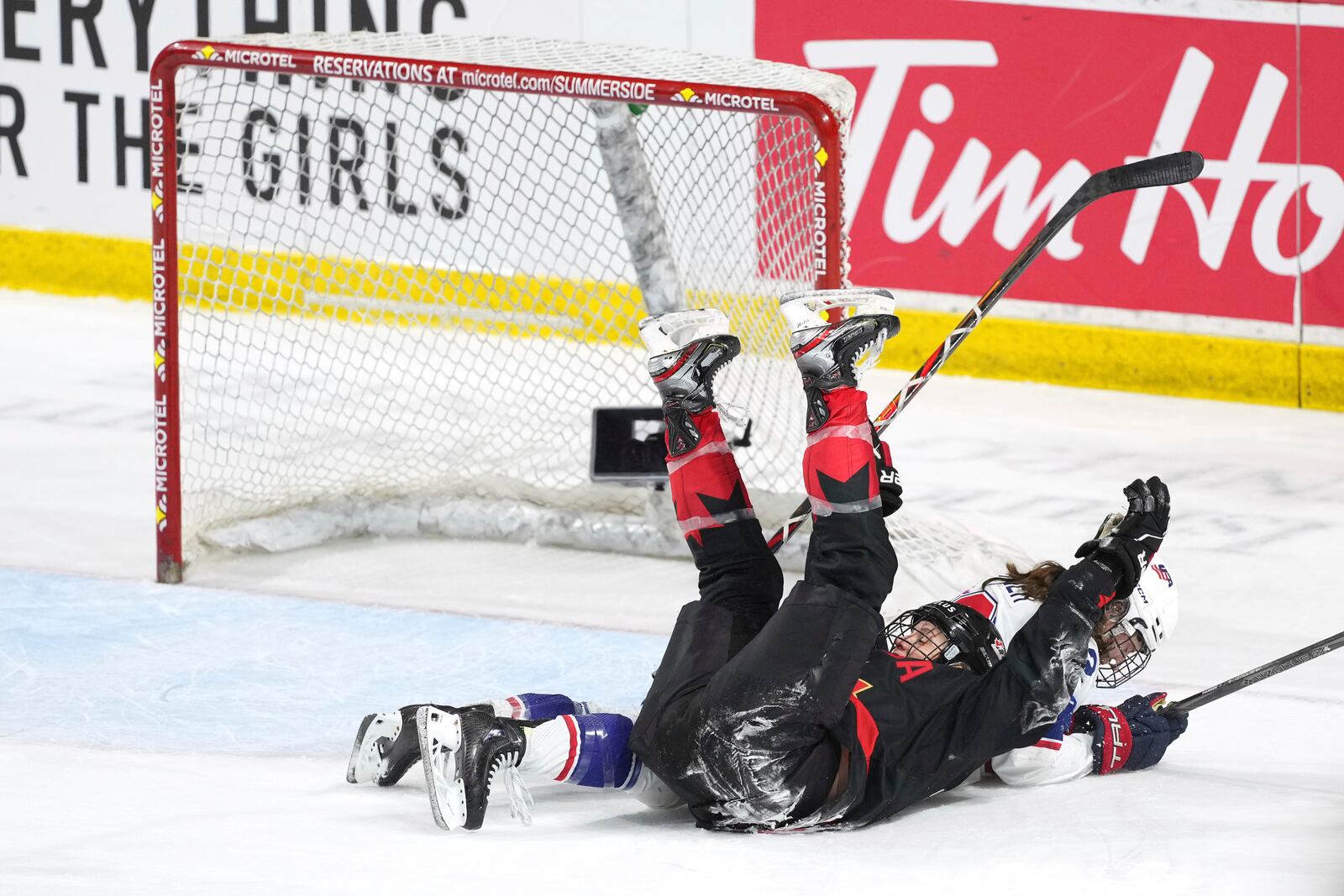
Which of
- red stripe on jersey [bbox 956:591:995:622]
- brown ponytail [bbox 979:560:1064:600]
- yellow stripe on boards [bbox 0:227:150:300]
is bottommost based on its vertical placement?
red stripe on jersey [bbox 956:591:995:622]

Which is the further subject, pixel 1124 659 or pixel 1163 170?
pixel 1163 170

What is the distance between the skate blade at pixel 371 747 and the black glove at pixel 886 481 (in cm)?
82

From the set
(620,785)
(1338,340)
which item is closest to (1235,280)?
(1338,340)

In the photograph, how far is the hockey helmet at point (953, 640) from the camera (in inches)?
124

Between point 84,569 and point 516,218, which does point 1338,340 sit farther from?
point 84,569

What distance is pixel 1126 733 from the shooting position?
321 cm

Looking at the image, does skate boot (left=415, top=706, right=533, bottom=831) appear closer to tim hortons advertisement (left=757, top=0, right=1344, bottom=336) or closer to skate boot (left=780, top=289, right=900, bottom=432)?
skate boot (left=780, top=289, right=900, bottom=432)

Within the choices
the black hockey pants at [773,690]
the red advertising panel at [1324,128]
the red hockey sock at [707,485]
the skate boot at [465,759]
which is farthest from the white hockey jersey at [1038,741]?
the red advertising panel at [1324,128]

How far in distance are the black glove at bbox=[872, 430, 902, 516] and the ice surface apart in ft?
1.51

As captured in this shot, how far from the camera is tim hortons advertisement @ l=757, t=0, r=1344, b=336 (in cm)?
585

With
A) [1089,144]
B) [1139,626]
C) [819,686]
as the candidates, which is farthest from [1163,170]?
[1089,144]

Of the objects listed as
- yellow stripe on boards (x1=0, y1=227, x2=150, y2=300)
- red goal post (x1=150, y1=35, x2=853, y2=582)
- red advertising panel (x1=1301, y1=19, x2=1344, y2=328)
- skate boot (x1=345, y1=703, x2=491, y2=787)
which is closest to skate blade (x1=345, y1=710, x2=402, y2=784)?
skate boot (x1=345, y1=703, x2=491, y2=787)

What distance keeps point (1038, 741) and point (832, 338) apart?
690mm

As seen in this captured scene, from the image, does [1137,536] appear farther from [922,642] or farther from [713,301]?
[713,301]
